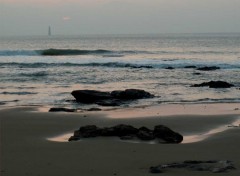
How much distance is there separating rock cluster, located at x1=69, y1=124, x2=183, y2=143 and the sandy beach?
241 millimetres

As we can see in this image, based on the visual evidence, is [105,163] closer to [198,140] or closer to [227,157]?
[227,157]

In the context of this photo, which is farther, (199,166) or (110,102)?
(110,102)

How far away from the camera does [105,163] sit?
7582mm

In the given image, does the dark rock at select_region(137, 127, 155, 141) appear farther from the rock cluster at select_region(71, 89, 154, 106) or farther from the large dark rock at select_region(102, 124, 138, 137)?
the rock cluster at select_region(71, 89, 154, 106)

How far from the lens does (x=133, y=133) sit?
9.92 m

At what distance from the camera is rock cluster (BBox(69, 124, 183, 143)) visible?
9555 mm

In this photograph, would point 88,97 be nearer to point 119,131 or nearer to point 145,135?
point 119,131

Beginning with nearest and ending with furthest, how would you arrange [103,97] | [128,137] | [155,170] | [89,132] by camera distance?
[155,170]
[128,137]
[89,132]
[103,97]

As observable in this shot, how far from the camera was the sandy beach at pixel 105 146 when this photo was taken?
7.25m

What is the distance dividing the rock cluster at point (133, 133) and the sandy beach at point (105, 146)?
0.24 meters

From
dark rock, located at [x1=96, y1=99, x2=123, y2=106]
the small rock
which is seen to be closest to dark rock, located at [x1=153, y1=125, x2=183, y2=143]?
the small rock

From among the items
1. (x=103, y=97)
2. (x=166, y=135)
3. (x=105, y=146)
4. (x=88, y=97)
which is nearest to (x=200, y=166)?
(x=105, y=146)

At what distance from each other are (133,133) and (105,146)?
44.2 inches

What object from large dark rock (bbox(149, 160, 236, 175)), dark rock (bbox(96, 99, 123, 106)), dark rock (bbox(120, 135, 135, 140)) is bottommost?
dark rock (bbox(96, 99, 123, 106))
